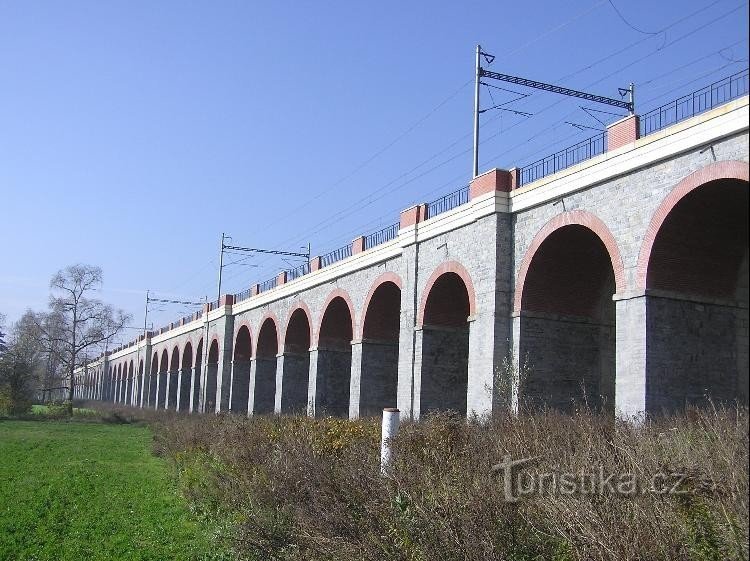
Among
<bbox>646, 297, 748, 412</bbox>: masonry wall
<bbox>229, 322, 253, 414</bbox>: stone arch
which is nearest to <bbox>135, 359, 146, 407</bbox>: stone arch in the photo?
<bbox>229, 322, 253, 414</bbox>: stone arch

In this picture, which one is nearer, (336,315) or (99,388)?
(336,315)

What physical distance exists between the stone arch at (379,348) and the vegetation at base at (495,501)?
13.4 m

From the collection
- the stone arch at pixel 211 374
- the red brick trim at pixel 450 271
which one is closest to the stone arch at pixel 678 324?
the red brick trim at pixel 450 271

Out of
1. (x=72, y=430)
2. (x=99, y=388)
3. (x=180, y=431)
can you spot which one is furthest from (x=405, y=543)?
(x=99, y=388)

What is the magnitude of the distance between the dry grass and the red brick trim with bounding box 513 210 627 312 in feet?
17.5

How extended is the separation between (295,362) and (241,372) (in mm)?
8014

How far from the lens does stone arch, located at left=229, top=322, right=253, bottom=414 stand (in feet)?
125

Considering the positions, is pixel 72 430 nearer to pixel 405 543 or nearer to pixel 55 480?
pixel 55 480

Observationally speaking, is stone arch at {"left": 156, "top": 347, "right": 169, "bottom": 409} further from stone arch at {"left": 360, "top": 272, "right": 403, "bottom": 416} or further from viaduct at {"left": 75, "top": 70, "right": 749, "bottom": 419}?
stone arch at {"left": 360, "top": 272, "right": 403, "bottom": 416}

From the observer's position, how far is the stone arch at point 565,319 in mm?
16109

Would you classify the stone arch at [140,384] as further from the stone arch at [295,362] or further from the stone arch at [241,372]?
the stone arch at [295,362]

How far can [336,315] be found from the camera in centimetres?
2734

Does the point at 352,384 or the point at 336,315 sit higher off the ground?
the point at 336,315

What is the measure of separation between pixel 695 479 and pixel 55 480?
519 inches
